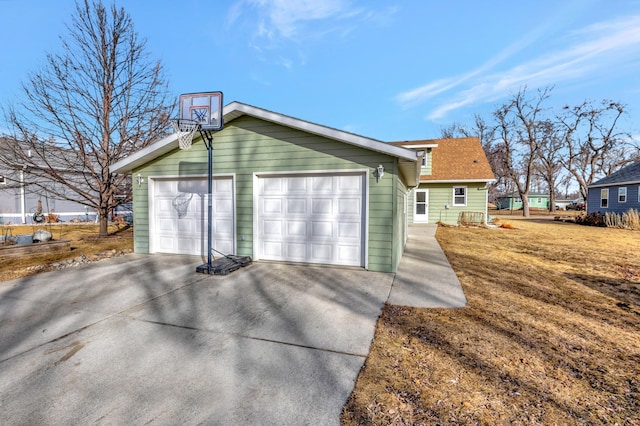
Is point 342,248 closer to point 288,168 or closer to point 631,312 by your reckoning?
point 288,168

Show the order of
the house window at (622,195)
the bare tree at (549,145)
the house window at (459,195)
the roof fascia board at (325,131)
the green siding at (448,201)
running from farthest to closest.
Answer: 1. the bare tree at (549,145)
2. the house window at (622,195)
3. the house window at (459,195)
4. the green siding at (448,201)
5. the roof fascia board at (325,131)

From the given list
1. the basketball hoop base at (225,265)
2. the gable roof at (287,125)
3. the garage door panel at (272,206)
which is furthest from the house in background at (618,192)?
the basketball hoop base at (225,265)

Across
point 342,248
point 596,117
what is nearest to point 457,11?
point 342,248

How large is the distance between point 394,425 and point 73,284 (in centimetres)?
588

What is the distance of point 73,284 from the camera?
17.1 feet

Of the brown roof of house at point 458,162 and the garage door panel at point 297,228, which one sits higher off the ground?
the brown roof of house at point 458,162

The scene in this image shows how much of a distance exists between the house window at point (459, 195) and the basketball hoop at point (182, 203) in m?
14.5

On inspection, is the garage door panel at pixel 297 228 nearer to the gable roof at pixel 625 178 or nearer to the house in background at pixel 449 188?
the house in background at pixel 449 188

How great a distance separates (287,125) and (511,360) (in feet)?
18.1

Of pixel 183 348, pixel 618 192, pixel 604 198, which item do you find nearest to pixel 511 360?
pixel 183 348

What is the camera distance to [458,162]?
1747cm

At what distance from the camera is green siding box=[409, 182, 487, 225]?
1644 centimetres

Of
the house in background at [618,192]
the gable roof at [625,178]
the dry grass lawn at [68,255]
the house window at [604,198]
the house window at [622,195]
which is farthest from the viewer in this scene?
the house window at [604,198]

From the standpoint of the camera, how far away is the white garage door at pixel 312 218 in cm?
631
